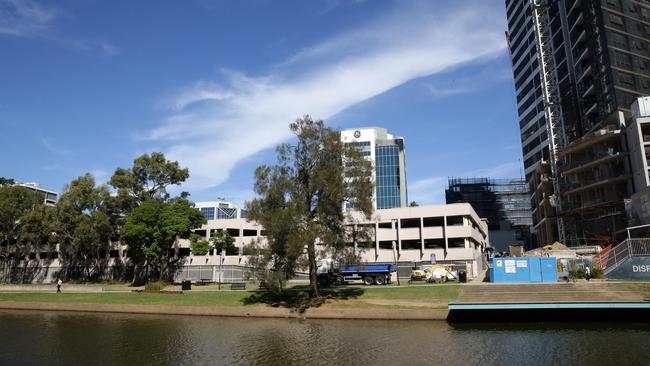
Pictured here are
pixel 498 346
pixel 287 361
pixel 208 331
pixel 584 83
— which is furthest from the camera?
pixel 584 83

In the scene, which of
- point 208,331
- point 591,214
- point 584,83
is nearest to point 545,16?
point 584,83

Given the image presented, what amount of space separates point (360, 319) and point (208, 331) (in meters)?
12.0

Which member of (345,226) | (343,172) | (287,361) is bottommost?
(287,361)

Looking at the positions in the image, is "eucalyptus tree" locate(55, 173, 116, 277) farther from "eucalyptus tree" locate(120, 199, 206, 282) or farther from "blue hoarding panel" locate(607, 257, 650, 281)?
"blue hoarding panel" locate(607, 257, 650, 281)

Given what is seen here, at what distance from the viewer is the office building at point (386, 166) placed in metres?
145

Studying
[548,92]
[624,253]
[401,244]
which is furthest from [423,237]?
[548,92]

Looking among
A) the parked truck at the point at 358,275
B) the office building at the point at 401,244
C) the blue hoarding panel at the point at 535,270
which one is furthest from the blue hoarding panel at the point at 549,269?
the office building at the point at 401,244

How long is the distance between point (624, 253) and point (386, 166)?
351 ft

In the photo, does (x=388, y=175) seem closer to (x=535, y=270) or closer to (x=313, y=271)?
(x=535, y=270)

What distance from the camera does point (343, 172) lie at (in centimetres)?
4188

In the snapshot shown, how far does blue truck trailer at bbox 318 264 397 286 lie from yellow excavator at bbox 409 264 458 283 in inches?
122

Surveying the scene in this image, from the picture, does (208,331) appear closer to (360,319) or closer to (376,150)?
(360,319)

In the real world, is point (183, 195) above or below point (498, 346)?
above

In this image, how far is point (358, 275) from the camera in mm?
51781
